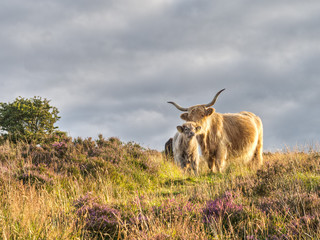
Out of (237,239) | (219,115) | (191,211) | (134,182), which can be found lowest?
(237,239)

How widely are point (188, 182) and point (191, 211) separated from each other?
4.52m

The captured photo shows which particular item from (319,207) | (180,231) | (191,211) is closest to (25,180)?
(191,211)

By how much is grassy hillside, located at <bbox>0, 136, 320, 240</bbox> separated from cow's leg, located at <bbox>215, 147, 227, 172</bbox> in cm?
37

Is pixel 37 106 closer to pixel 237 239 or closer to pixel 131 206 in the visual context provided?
pixel 131 206

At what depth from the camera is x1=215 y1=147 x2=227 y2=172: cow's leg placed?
937 centimetres

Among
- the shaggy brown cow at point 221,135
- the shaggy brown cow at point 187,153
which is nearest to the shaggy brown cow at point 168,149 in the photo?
the shaggy brown cow at point 187,153

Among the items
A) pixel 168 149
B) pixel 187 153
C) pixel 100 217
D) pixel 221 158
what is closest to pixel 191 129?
pixel 221 158

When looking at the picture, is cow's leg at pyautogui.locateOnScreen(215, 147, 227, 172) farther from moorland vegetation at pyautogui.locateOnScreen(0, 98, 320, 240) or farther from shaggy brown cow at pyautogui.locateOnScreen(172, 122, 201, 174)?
shaggy brown cow at pyautogui.locateOnScreen(172, 122, 201, 174)

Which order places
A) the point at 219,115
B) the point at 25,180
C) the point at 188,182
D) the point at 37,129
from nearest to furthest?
the point at 25,180
the point at 188,182
the point at 219,115
the point at 37,129

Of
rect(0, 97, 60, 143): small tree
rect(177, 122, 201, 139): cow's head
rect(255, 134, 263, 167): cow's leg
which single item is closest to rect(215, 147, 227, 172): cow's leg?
rect(177, 122, 201, 139): cow's head

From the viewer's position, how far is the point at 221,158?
9.41 m

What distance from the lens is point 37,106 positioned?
16406 millimetres

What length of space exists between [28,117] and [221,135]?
425 inches

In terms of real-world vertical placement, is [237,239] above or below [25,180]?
below
